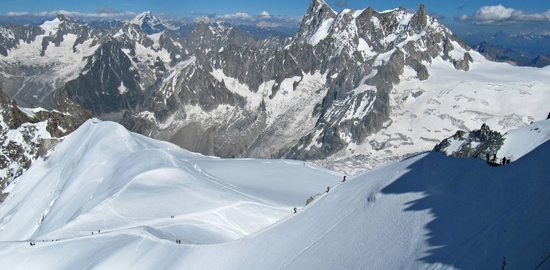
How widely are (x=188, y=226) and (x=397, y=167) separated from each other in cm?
3078

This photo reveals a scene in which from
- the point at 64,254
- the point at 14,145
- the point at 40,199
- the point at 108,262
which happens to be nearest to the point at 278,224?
the point at 108,262

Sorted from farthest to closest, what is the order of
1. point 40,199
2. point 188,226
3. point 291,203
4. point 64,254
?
point 40,199 < point 291,203 < point 188,226 < point 64,254

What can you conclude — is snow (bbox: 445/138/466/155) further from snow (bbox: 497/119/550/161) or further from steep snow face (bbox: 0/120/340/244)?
steep snow face (bbox: 0/120/340/244)

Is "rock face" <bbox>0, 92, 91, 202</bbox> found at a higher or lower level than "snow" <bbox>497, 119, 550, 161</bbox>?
lower

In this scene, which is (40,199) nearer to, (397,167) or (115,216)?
(115,216)

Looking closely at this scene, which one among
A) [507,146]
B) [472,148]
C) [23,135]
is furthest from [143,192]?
[23,135]

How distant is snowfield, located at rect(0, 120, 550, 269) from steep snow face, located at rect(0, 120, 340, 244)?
369mm

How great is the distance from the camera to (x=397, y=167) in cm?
4547

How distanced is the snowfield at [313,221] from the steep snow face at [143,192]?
37 centimetres

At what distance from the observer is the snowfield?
92.9 ft

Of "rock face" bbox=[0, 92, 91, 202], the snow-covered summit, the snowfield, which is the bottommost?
"rock face" bbox=[0, 92, 91, 202]

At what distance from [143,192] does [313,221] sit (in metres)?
45.5

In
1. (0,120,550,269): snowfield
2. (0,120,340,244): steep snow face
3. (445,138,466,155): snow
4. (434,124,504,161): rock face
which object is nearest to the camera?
(0,120,550,269): snowfield

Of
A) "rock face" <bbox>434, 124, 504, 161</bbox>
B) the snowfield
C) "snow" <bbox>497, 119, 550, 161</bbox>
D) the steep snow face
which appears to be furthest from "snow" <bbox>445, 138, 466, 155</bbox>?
the steep snow face
